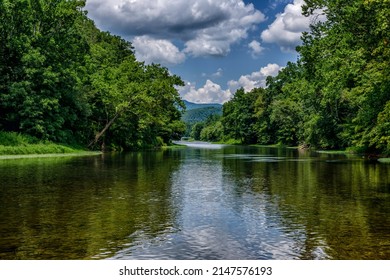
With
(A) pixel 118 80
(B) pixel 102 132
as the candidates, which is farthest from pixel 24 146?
(A) pixel 118 80

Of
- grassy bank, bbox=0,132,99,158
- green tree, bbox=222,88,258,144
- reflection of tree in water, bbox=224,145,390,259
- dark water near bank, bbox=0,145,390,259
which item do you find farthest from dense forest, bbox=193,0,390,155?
green tree, bbox=222,88,258,144

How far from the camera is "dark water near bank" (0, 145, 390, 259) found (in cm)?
946

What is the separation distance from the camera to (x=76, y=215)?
13.4m

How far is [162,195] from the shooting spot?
17922 millimetres

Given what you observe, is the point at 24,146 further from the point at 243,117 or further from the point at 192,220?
the point at 243,117

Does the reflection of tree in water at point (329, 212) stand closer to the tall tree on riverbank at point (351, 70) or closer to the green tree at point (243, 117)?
the tall tree on riverbank at point (351, 70)

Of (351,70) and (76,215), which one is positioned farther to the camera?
(351,70)

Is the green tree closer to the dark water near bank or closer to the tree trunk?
the tree trunk

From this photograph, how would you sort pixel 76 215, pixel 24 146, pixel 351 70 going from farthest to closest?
pixel 24 146
pixel 351 70
pixel 76 215

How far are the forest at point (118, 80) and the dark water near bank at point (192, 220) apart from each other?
1442 cm

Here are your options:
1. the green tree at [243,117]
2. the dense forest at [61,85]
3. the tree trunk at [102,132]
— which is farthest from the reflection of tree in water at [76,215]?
the green tree at [243,117]

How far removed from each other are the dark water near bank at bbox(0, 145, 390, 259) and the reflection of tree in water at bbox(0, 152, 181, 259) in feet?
0.08

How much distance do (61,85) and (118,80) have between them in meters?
17.2

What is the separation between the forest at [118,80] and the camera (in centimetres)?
3581
